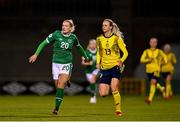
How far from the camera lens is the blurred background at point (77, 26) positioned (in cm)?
3344

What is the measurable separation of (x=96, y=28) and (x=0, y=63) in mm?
4571

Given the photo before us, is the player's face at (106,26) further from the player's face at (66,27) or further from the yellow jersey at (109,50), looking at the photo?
the player's face at (66,27)

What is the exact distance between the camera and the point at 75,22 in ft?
110

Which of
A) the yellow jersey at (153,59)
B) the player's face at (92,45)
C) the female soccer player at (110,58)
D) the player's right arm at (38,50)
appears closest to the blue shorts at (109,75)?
the female soccer player at (110,58)

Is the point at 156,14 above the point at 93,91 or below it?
above

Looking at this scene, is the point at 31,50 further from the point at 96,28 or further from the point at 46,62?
the point at 96,28

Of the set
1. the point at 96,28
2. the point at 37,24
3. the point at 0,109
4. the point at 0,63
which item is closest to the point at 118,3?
the point at 96,28

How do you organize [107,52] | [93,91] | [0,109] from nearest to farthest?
1. [107,52]
2. [0,109]
3. [93,91]

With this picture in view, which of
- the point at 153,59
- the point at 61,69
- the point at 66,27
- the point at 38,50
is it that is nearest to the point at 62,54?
the point at 61,69

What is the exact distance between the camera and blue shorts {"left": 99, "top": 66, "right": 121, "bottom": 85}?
18.0m

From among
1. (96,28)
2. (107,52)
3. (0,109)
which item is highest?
(96,28)

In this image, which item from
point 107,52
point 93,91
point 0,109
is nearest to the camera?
point 107,52

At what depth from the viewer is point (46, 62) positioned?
33.8 metres

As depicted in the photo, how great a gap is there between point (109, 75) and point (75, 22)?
51.3 feet
